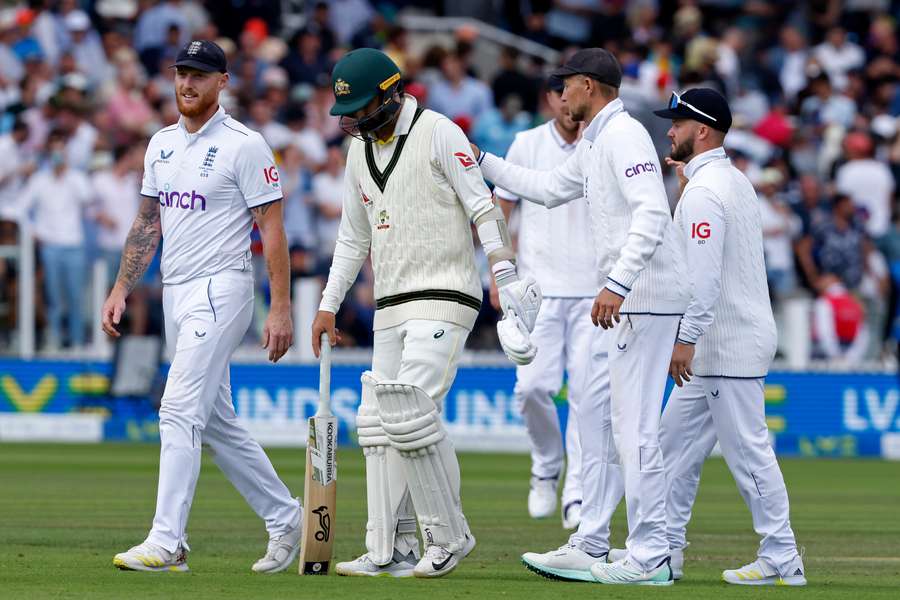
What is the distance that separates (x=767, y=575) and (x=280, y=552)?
2385 millimetres

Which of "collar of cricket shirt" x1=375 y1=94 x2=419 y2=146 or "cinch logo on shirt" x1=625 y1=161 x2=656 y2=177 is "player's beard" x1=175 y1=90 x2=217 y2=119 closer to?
"collar of cricket shirt" x1=375 y1=94 x2=419 y2=146

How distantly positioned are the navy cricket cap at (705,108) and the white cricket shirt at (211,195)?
2.05m

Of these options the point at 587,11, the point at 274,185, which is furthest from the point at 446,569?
the point at 587,11

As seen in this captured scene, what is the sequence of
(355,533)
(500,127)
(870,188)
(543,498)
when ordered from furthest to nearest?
1. (870,188)
2. (500,127)
3. (543,498)
4. (355,533)

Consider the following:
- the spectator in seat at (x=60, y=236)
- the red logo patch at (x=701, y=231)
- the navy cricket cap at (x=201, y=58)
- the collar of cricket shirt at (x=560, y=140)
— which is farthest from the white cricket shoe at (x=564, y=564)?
the spectator in seat at (x=60, y=236)

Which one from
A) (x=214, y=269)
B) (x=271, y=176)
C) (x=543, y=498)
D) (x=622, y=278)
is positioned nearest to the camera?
(x=622, y=278)

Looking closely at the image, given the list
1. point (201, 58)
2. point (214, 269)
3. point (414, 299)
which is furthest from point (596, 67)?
point (214, 269)

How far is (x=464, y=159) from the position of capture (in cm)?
827

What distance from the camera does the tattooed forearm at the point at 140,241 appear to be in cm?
897

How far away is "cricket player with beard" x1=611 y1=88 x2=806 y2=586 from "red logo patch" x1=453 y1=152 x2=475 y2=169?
1072mm

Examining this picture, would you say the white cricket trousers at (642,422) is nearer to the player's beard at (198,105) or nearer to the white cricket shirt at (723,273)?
the white cricket shirt at (723,273)

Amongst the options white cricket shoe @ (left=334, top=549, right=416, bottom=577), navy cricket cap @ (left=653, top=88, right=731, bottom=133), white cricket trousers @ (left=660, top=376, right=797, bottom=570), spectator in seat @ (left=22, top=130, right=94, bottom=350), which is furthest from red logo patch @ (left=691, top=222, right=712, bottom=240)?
spectator in seat @ (left=22, top=130, right=94, bottom=350)

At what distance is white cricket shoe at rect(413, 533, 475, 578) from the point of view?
8180mm

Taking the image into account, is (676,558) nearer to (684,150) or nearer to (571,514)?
(684,150)
